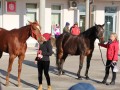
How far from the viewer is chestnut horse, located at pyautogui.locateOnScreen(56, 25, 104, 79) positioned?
11578 mm

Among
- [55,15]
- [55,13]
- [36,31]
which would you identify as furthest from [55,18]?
[36,31]

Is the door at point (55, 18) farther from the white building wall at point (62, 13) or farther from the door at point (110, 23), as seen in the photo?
the door at point (110, 23)

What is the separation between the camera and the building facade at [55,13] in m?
Answer: 25.2

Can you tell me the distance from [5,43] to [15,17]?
1510cm

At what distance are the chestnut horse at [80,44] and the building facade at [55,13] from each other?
12102 mm

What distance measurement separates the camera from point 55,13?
26.8 metres

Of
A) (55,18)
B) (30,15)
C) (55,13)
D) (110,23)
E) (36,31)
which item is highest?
(55,13)

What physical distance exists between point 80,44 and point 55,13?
48.7 feet

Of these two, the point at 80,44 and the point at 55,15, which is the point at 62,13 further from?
the point at 80,44

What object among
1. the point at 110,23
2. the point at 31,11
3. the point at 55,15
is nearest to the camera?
the point at 31,11

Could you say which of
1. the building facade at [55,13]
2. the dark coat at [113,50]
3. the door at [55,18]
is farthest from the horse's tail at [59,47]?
the door at [55,18]

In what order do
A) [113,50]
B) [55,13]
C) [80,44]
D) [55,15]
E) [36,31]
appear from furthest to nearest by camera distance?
[55,15], [55,13], [80,44], [113,50], [36,31]

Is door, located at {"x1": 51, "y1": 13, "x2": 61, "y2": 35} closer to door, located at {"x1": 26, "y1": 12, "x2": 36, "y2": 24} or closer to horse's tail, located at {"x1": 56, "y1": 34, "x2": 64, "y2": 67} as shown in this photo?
door, located at {"x1": 26, "y1": 12, "x2": 36, "y2": 24}

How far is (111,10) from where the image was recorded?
28297 millimetres
